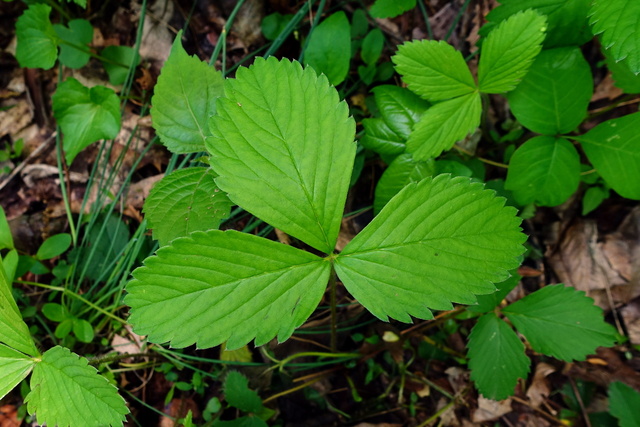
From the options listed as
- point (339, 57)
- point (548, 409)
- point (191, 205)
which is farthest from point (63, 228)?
point (548, 409)

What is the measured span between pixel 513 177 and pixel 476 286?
1.88 ft

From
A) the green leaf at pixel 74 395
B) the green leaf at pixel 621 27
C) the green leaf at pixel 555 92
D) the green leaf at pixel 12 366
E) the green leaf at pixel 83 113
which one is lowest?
the green leaf at pixel 74 395

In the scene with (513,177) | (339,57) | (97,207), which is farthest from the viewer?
(97,207)

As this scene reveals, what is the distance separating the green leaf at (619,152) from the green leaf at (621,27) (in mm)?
287

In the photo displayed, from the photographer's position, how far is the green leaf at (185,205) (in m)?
1.37

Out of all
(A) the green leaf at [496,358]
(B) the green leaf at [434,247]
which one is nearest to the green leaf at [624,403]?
(A) the green leaf at [496,358]

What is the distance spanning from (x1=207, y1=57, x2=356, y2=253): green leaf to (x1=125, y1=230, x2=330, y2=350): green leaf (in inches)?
4.8

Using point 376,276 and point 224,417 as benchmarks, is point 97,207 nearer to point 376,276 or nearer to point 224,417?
point 224,417

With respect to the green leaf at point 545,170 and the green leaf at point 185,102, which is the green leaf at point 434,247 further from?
the green leaf at point 185,102

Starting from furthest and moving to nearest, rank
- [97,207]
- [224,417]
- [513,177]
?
1. [97,207]
2. [224,417]
3. [513,177]

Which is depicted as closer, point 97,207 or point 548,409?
point 548,409

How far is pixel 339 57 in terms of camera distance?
1698 millimetres

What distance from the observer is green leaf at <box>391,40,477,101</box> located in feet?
4.79

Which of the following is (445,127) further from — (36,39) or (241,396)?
(36,39)
